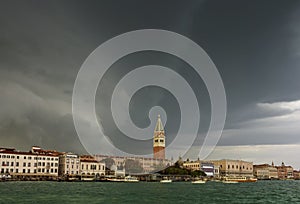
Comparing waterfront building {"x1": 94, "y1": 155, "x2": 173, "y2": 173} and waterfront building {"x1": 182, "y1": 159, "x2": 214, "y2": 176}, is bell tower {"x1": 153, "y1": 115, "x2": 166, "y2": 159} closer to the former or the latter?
waterfront building {"x1": 94, "y1": 155, "x2": 173, "y2": 173}

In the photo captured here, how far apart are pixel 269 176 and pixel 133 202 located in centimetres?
15972

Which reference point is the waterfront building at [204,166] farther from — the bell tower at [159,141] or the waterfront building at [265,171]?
the waterfront building at [265,171]

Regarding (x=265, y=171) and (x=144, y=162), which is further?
(x=265, y=171)

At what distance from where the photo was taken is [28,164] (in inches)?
3428

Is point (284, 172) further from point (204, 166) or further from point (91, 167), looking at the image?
point (91, 167)

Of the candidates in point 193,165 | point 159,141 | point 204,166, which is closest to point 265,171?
point 204,166

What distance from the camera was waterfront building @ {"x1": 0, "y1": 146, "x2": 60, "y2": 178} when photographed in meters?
82.9

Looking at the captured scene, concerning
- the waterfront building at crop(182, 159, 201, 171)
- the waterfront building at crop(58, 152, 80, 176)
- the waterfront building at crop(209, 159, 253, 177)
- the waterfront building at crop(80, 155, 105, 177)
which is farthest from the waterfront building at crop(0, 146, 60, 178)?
the waterfront building at crop(209, 159, 253, 177)

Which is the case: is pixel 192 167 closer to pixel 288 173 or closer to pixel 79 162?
pixel 79 162

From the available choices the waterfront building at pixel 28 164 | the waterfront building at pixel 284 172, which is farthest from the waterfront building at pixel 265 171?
the waterfront building at pixel 28 164

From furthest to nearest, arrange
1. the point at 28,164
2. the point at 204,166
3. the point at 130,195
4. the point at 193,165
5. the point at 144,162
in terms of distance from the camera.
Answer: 1. the point at 193,165
2. the point at 204,166
3. the point at 144,162
4. the point at 28,164
5. the point at 130,195

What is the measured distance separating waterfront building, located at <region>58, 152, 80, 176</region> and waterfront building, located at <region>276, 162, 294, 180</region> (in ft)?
417

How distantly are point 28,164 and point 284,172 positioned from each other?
14746 cm

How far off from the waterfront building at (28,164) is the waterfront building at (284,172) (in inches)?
5299
